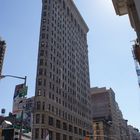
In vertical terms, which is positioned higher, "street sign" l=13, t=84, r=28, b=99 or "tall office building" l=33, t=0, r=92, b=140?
"tall office building" l=33, t=0, r=92, b=140

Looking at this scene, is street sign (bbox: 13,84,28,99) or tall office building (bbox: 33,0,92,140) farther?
tall office building (bbox: 33,0,92,140)

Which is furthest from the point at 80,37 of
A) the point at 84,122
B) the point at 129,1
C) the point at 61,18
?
the point at 129,1

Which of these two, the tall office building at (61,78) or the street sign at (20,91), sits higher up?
the tall office building at (61,78)

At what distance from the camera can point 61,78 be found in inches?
3762

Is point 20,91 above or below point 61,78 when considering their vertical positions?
below

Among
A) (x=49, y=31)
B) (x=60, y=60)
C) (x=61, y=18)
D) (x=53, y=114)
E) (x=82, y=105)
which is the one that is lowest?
(x=53, y=114)

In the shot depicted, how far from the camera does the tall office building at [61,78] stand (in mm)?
81625

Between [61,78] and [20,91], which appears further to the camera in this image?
[61,78]

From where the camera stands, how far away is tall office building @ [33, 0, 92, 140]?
268 ft

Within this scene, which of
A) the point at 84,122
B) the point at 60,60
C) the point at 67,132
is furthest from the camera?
the point at 84,122

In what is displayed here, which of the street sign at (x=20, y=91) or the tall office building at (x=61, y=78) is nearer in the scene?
the street sign at (x=20, y=91)

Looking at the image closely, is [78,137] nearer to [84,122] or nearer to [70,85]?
[84,122]

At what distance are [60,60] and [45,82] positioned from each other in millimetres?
17079

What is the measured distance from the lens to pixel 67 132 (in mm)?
91062
